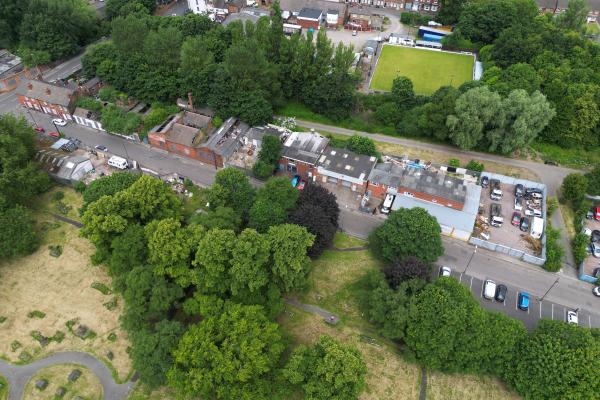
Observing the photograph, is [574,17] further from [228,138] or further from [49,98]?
[49,98]

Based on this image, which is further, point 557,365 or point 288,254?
point 288,254

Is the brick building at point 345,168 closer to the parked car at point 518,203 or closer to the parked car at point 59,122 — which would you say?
the parked car at point 518,203

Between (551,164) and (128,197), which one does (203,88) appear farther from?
(551,164)

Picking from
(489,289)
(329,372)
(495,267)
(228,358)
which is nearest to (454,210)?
(495,267)

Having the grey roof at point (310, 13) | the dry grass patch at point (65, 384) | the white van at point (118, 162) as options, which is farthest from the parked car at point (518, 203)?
the grey roof at point (310, 13)

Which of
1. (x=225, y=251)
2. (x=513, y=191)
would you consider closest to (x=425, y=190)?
(x=513, y=191)

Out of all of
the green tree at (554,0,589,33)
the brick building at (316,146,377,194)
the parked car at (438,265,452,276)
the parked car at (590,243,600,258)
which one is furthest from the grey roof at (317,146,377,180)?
the green tree at (554,0,589,33)

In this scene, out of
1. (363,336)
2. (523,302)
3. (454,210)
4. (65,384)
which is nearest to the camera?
(65,384)
